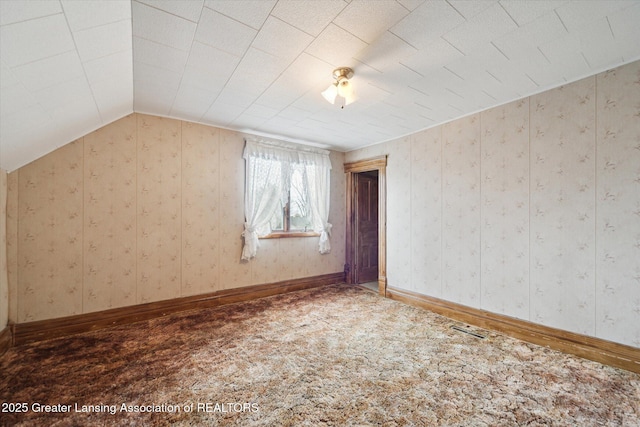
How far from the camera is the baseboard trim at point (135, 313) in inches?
102

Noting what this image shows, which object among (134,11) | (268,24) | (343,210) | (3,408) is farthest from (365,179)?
(3,408)

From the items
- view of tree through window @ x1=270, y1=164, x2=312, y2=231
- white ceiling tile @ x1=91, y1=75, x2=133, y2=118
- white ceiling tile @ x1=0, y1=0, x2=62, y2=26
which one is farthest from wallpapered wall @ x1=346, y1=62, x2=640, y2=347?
white ceiling tile @ x1=0, y1=0, x2=62, y2=26

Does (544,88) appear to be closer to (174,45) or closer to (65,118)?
(174,45)

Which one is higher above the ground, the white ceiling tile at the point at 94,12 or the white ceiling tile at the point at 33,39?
the white ceiling tile at the point at 94,12

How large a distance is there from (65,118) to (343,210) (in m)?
4.03

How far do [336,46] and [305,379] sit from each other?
254 cm

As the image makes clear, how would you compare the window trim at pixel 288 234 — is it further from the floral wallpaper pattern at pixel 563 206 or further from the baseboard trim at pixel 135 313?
the floral wallpaper pattern at pixel 563 206

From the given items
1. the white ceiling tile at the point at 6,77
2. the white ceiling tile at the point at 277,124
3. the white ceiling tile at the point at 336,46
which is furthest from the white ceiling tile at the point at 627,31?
the white ceiling tile at the point at 6,77

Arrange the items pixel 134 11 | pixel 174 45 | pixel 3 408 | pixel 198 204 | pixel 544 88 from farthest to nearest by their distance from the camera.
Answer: pixel 198 204
pixel 544 88
pixel 174 45
pixel 3 408
pixel 134 11

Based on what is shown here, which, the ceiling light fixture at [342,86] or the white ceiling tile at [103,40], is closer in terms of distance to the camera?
the white ceiling tile at [103,40]

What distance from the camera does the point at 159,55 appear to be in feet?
6.59

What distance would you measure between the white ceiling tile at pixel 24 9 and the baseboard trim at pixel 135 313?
9.50ft

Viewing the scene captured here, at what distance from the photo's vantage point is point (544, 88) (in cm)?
256

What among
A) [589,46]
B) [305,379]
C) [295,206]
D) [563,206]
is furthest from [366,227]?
[589,46]
